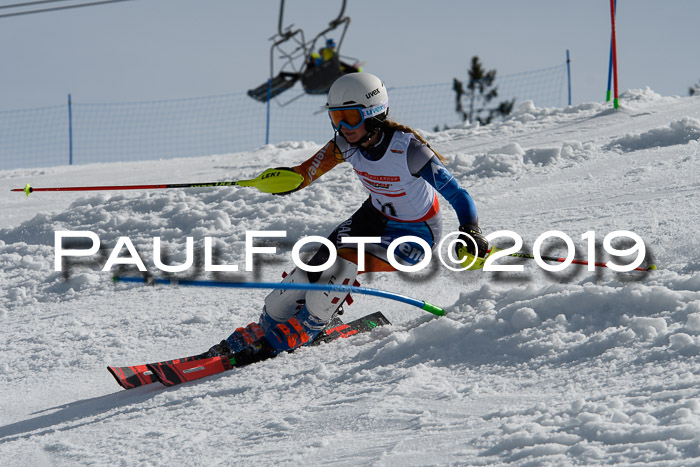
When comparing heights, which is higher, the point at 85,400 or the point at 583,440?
the point at 583,440

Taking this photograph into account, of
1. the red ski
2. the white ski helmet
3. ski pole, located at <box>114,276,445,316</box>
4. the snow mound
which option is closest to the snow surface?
the red ski

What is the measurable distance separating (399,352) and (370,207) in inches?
45.3

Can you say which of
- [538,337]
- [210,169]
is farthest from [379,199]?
[210,169]

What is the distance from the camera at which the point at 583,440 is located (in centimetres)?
257

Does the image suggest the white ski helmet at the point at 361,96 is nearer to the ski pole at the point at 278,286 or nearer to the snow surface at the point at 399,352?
the ski pole at the point at 278,286

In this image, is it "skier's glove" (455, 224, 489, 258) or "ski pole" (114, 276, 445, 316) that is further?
"skier's glove" (455, 224, 489, 258)

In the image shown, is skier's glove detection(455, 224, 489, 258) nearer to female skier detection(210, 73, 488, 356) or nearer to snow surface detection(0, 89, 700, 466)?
female skier detection(210, 73, 488, 356)

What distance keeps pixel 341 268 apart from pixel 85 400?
5.47ft

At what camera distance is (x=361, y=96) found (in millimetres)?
4414

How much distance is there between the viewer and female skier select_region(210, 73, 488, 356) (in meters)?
4.40

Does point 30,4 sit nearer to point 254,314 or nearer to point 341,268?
point 254,314

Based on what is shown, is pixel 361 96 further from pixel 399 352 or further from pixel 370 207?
pixel 399 352

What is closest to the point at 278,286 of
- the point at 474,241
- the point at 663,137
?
the point at 474,241

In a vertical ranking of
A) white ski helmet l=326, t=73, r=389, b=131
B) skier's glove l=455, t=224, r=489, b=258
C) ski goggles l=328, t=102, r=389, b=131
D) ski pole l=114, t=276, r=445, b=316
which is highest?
white ski helmet l=326, t=73, r=389, b=131
